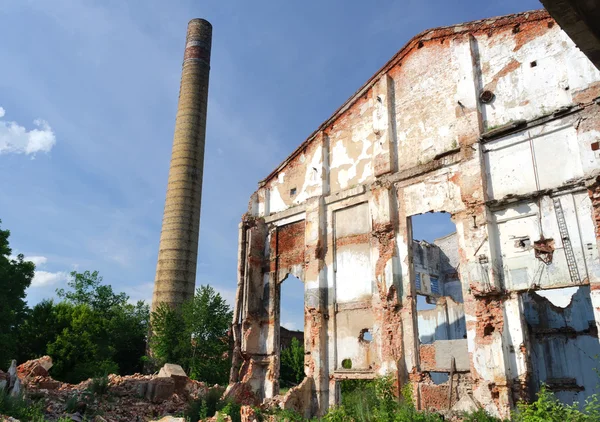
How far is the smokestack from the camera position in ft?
76.0

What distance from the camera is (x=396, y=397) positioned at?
10.7 m

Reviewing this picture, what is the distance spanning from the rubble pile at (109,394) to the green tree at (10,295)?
12.8 ft

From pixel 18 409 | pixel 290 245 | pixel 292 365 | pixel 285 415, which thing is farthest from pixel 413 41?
pixel 292 365

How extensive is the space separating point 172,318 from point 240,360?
693cm

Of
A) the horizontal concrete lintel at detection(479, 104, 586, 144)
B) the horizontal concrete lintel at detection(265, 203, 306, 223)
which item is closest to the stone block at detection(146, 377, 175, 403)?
the horizontal concrete lintel at detection(265, 203, 306, 223)

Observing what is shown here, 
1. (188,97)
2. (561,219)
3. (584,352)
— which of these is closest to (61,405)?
(561,219)

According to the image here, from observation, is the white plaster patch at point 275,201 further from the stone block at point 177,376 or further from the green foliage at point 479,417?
the green foliage at point 479,417

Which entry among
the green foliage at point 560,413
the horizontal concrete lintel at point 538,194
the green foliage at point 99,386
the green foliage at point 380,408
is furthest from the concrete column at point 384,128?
the green foliage at point 99,386

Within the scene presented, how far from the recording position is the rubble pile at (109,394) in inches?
419

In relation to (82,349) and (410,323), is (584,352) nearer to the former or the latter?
(410,323)

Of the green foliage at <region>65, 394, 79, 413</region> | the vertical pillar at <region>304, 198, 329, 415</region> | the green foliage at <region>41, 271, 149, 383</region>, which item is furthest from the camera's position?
the green foliage at <region>41, 271, 149, 383</region>

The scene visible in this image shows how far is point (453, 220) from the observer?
437 inches

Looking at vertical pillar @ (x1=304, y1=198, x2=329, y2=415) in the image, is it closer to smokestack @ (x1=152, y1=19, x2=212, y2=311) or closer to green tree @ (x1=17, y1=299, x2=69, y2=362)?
smokestack @ (x1=152, y1=19, x2=212, y2=311)

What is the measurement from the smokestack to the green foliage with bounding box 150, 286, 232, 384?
218cm
